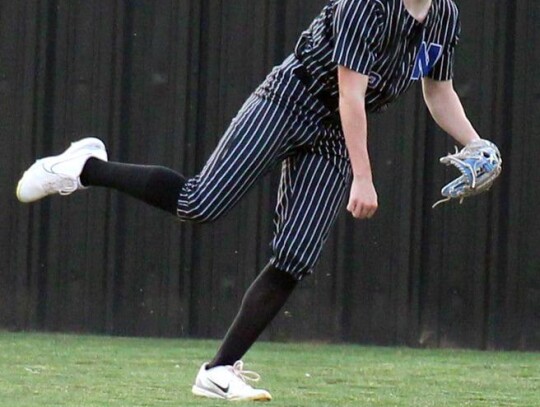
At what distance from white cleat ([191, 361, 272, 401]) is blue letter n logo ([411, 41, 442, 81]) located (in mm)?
1182

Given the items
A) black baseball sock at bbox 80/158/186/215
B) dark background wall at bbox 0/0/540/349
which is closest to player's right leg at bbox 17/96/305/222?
black baseball sock at bbox 80/158/186/215

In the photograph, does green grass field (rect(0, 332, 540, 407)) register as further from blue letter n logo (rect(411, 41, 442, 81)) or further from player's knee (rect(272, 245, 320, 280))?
blue letter n logo (rect(411, 41, 442, 81))

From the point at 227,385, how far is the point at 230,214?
3.06m

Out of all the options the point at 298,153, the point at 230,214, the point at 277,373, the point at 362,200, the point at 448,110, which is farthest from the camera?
the point at 230,214

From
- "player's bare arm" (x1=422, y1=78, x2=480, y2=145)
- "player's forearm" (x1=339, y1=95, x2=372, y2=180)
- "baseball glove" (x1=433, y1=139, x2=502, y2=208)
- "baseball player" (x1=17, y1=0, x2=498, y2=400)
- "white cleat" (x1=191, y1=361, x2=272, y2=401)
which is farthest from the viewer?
"player's bare arm" (x1=422, y1=78, x2=480, y2=145)

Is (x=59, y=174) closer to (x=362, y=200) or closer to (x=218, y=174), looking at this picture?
(x=218, y=174)

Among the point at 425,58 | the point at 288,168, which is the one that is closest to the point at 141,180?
the point at 288,168

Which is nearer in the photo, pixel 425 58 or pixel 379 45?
pixel 379 45

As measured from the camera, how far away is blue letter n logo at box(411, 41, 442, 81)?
4.70 meters

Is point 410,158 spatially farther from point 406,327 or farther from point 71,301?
point 71,301

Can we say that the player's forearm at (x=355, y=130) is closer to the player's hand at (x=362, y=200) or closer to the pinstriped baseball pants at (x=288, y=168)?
the player's hand at (x=362, y=200)

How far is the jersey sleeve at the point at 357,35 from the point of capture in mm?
4426

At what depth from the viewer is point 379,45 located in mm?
4523

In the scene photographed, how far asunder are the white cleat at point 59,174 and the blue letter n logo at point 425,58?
3.80ft
